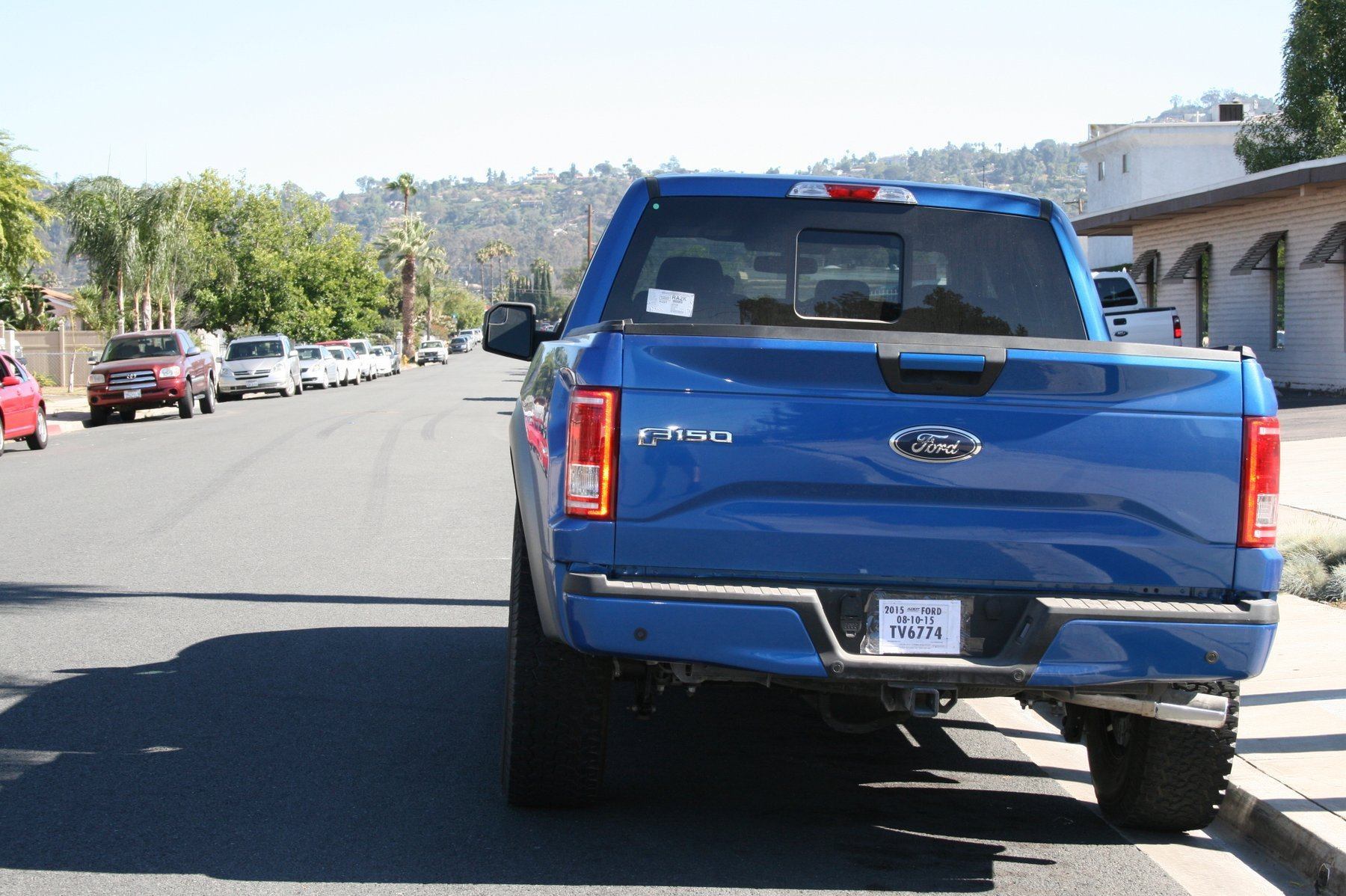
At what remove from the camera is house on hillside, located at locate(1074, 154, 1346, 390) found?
84.5 ft

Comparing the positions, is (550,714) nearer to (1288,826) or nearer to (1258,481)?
(1258,481)

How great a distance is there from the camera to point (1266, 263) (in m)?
29.0

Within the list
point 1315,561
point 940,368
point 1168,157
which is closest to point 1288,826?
point 940,368

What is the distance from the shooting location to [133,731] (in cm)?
609

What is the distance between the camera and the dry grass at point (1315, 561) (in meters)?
9.60

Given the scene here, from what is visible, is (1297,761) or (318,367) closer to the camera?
(1297,761)

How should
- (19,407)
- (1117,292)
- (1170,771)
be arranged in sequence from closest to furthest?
(1170,771) < (19,407) < (1117,292)

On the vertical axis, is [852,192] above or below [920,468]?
above

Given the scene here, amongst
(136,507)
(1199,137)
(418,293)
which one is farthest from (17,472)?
(418,293)

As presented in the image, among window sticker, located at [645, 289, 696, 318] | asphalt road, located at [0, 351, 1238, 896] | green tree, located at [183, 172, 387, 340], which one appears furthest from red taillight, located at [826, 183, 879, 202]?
green tree, located at [183, 172, 387, 340]

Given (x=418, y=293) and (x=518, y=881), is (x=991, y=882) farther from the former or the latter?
(x=418, y=293)

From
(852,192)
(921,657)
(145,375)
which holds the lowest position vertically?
(145,375)

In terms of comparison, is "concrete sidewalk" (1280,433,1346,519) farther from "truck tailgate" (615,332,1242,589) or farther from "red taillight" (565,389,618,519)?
"red taillight" (565,389,618,519)

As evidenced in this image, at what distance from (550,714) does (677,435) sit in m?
1.17
